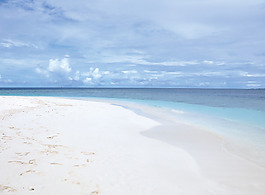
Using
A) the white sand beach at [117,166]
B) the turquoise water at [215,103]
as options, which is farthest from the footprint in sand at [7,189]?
the turquoise water at [215,103]

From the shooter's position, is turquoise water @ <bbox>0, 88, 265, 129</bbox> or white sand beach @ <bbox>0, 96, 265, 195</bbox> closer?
white sand beach @ <bbox>0, 96, 265, 195</bbox>

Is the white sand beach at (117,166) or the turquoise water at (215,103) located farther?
the turquoise water at (215,103)

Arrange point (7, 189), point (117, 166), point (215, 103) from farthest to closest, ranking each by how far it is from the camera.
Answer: point (215, 103), point (117, 166), point (7, 189)

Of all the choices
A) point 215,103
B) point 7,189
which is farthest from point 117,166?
point 215,103

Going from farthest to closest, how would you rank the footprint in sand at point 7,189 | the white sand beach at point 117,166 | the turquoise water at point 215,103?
the turquoise water at point 215,103, the white sand beach at point 117,166, the footprint in sand at point 7,189

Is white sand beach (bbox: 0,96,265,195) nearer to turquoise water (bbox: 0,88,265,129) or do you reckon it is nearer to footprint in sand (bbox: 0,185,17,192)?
footprint in sand (bbox: 0,185,17,192)

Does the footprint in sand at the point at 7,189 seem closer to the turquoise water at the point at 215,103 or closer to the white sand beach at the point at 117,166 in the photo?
the white sand beach at the point at 117,166

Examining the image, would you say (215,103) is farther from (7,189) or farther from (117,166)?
(7,189)

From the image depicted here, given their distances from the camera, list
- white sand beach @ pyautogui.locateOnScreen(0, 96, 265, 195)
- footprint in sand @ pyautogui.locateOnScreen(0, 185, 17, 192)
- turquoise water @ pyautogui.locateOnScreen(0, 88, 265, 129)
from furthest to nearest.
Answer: turquoise water @ pyautogui.locateOnScreen(0, 88, 265, 129) < white sand beach @ pyautogui.locateOnScreen(0, 96, 265, 195) < footprint in sand @ pyautogui.locateOnScreen(0, 185, 17, 192)

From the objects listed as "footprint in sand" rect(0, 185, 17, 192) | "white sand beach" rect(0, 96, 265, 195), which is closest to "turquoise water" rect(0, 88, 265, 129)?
"white sand beach" rect(0, 96, 265, 195)

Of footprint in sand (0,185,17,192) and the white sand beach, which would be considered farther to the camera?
the white sand beach

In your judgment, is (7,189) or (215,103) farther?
(215,103)

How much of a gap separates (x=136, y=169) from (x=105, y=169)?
931 mm

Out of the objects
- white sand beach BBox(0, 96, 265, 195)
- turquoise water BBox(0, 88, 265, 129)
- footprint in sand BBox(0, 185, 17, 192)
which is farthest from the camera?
turquoise water BBox(0, 88, 265, 129)
